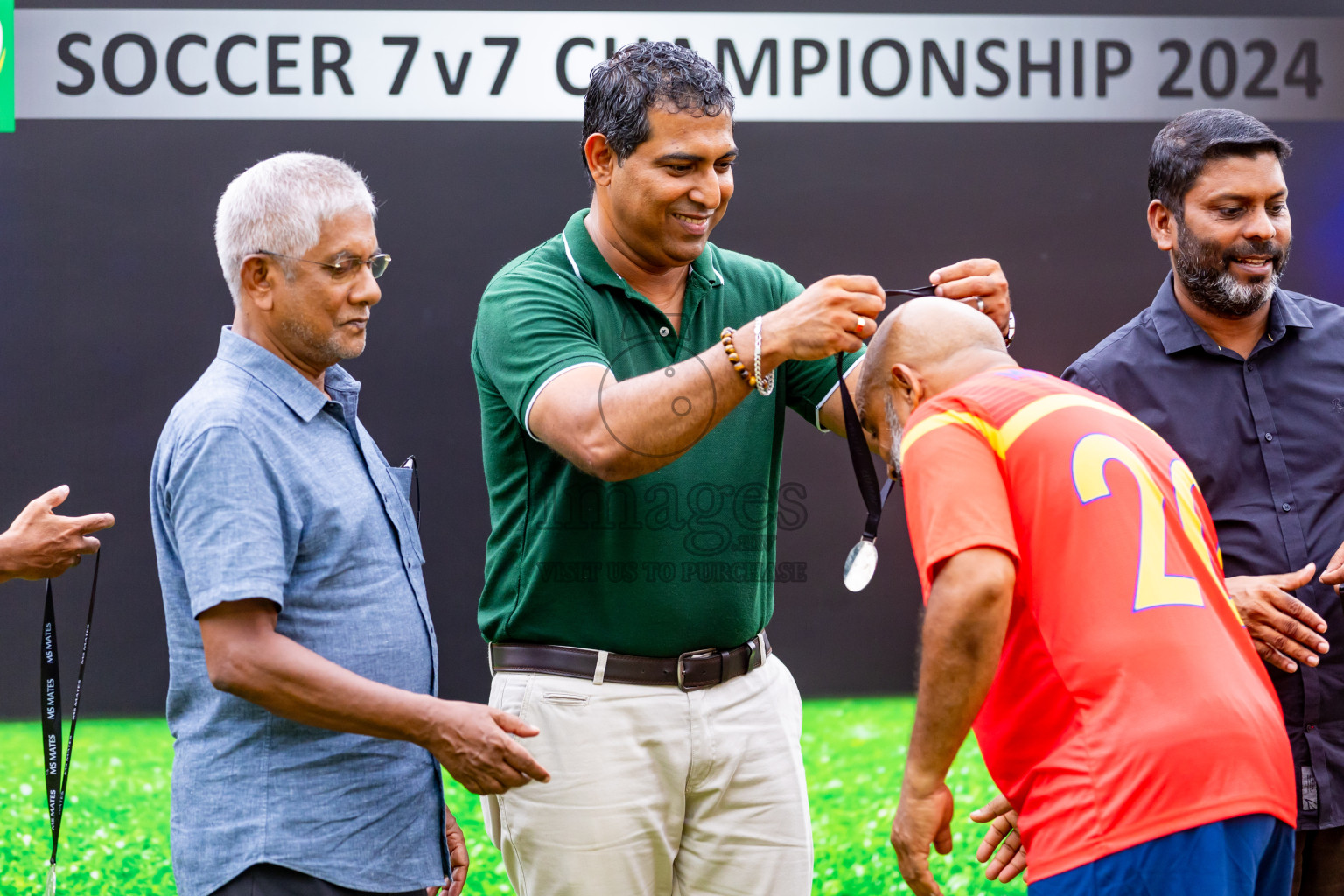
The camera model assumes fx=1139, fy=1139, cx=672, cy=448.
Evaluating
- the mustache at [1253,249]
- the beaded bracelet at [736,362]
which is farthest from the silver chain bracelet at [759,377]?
the mustache at [1253,249]

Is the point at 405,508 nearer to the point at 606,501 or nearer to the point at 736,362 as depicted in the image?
the point at 606,501

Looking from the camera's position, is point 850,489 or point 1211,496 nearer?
point 1211,496

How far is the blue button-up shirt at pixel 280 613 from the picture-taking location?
1.64 meters

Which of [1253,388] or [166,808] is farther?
[166,808]

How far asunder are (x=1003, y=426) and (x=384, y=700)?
38.4 inches

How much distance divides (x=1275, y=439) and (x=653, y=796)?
1488 millimetres

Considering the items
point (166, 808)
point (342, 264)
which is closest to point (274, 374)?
point (342, 264)

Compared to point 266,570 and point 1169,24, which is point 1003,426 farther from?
point 1169,24

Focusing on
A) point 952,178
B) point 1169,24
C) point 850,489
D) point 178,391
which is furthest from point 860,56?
point 178,391

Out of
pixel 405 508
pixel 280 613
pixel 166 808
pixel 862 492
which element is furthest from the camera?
pixel 166 808

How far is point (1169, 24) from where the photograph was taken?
4070 mm

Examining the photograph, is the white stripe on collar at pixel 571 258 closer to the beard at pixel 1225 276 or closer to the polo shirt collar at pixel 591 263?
the polo shirt collar at pixel 591 263

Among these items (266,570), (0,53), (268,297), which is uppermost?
(0,53)

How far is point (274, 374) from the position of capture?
1.80 metres
